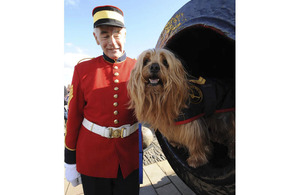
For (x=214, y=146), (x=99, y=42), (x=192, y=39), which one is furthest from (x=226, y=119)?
(x=99, y=42)

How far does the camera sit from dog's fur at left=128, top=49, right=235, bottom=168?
5.10 feet

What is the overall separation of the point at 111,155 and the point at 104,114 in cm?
41

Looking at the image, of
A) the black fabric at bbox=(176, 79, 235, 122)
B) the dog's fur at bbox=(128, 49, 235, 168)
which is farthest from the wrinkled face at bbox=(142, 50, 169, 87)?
the black fabric at bbox=(176, 79, 235, 122)

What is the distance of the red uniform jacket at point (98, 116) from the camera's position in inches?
56.7

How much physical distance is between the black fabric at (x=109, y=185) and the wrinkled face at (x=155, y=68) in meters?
1.00

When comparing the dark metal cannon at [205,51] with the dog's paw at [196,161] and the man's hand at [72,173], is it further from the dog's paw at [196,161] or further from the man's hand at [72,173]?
the man's hand at [72,173]

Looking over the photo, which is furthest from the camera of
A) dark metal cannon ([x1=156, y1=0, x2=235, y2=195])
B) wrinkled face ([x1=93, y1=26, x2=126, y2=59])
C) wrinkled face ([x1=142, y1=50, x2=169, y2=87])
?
wrinkled face ([x1=142, y1=50, x2=169, y2=87])

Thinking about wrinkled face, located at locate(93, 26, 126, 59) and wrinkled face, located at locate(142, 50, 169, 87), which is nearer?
wrinkled face, located at locate(93, 26, 126, 59)

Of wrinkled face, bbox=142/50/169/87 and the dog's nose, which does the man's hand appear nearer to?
wrinkled face, bbox=142/50/169/87

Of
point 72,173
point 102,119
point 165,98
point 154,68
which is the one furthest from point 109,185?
point 154,68

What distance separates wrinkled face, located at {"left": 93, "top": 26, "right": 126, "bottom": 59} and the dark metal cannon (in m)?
0.56

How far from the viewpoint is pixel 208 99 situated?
157 centimetres

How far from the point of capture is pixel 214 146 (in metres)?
2.04

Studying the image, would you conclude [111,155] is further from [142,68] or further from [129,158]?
[142,68]
